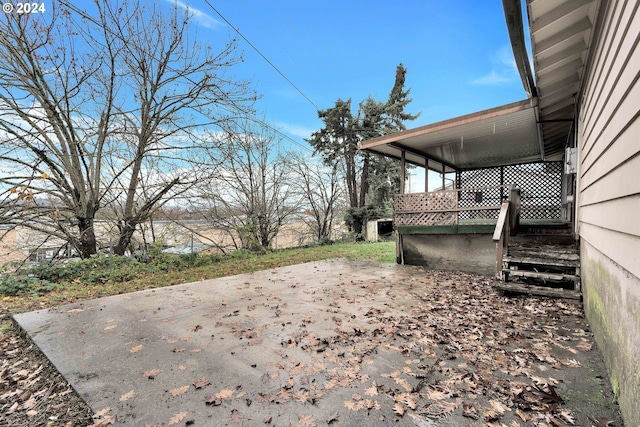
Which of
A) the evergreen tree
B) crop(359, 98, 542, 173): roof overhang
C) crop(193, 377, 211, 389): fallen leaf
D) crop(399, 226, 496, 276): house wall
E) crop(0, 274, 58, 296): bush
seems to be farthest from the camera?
the evergreen tree

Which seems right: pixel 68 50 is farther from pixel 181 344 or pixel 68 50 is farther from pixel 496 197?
pixel 496 197

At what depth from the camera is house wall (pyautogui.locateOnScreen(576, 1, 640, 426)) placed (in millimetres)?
1593

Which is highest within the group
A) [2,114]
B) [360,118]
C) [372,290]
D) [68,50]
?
[360,118]

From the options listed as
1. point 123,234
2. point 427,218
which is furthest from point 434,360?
point 123,234

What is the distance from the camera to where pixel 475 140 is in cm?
729

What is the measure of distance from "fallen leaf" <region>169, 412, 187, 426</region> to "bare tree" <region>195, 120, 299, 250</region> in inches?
339

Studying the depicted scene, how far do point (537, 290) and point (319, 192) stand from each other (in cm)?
1197

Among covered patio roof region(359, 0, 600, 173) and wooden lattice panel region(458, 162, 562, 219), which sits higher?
covered patio roof region(359, 0, 600, 173)

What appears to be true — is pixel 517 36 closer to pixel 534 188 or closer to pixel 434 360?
pixel 434 360


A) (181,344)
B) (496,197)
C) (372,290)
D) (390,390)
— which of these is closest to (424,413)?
(390,390)

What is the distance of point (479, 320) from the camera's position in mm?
3445

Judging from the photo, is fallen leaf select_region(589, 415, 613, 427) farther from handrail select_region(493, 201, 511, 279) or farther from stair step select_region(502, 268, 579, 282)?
handrail select_region(493, 201, 511, 279)

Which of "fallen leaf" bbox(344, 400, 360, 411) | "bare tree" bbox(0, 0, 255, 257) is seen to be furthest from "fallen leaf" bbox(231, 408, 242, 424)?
"bare tree" bbox(0, 0, 255, 257)

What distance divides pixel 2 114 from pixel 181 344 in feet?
19.5
